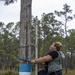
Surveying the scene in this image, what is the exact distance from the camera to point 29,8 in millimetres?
6039

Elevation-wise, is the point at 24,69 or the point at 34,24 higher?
the point at 34,24

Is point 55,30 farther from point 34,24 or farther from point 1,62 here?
point 34,24

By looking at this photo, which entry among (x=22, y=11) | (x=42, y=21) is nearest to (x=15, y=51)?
(x=42, y=21)

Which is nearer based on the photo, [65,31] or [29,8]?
[29,8]

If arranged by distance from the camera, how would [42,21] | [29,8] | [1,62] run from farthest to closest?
[1,62] → [42,21] → [29,8]

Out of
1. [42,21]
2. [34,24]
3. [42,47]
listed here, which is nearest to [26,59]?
[34,24]

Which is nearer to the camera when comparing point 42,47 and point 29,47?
point 29,47

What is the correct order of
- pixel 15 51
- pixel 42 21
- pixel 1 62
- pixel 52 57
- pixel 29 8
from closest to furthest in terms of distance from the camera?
pixel 52 57 → pixel 29 8 → pixel 42 21 → pixel 15 51 → pixel 1 62

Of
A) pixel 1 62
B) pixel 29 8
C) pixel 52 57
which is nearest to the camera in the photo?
pixel 52 57

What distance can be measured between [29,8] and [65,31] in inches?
1746

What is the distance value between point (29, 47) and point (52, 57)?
0.44 meters

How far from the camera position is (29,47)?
5719 millimetres

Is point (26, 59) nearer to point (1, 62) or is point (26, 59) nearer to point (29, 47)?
point (29, 47)

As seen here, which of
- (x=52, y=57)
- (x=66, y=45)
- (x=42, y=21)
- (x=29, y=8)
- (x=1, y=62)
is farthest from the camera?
(x=1, y=62)
